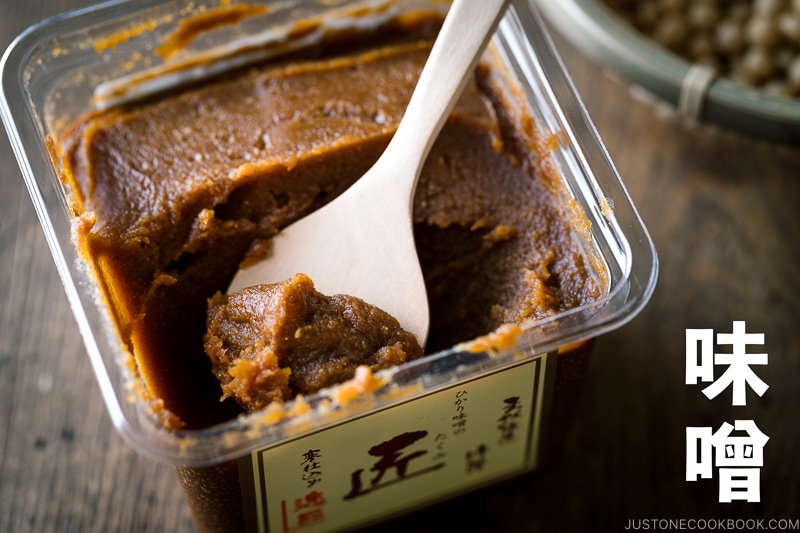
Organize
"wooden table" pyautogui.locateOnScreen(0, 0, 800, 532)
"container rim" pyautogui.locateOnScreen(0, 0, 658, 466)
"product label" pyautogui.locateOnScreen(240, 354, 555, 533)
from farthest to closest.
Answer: "wooden table" pyautogui.locateOnScreen(0, 0, 800, 532) < "product label" pyautogui.locateOnScreen(240, 354, 555, 533) < "container rim" pyautogui.locateOnScreen(0, 0, 658, 466)

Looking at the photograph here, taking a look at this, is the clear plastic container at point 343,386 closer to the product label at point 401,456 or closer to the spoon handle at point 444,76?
the product label at point 401,456

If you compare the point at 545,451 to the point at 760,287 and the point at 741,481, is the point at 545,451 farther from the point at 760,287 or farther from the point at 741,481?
the point at 760,287

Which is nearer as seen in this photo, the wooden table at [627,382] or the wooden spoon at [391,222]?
the wooden spoon at [391,222]

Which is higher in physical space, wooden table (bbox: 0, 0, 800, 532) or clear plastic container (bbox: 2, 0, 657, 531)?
clear plastic container (bbox: 2, 0, 657, 531)

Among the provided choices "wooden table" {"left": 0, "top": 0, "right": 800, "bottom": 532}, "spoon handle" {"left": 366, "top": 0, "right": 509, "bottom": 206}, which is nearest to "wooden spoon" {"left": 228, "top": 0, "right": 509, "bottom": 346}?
"spoon handle" {"left": 366, "top": 0, "right": 509, "bottom": 206}

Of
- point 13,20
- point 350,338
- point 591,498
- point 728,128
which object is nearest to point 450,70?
point 350,338

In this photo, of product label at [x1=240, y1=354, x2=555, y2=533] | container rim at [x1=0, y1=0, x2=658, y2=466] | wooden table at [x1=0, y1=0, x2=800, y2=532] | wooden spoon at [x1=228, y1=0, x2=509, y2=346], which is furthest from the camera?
wooden table at [x1=0, y1=0, x2=800, y2=532]

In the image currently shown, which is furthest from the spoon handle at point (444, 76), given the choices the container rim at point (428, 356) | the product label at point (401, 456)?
the product label at point (401, 456)

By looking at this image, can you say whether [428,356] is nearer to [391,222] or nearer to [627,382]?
[391,222]

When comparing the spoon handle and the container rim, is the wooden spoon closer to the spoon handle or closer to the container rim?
the spoon handle
